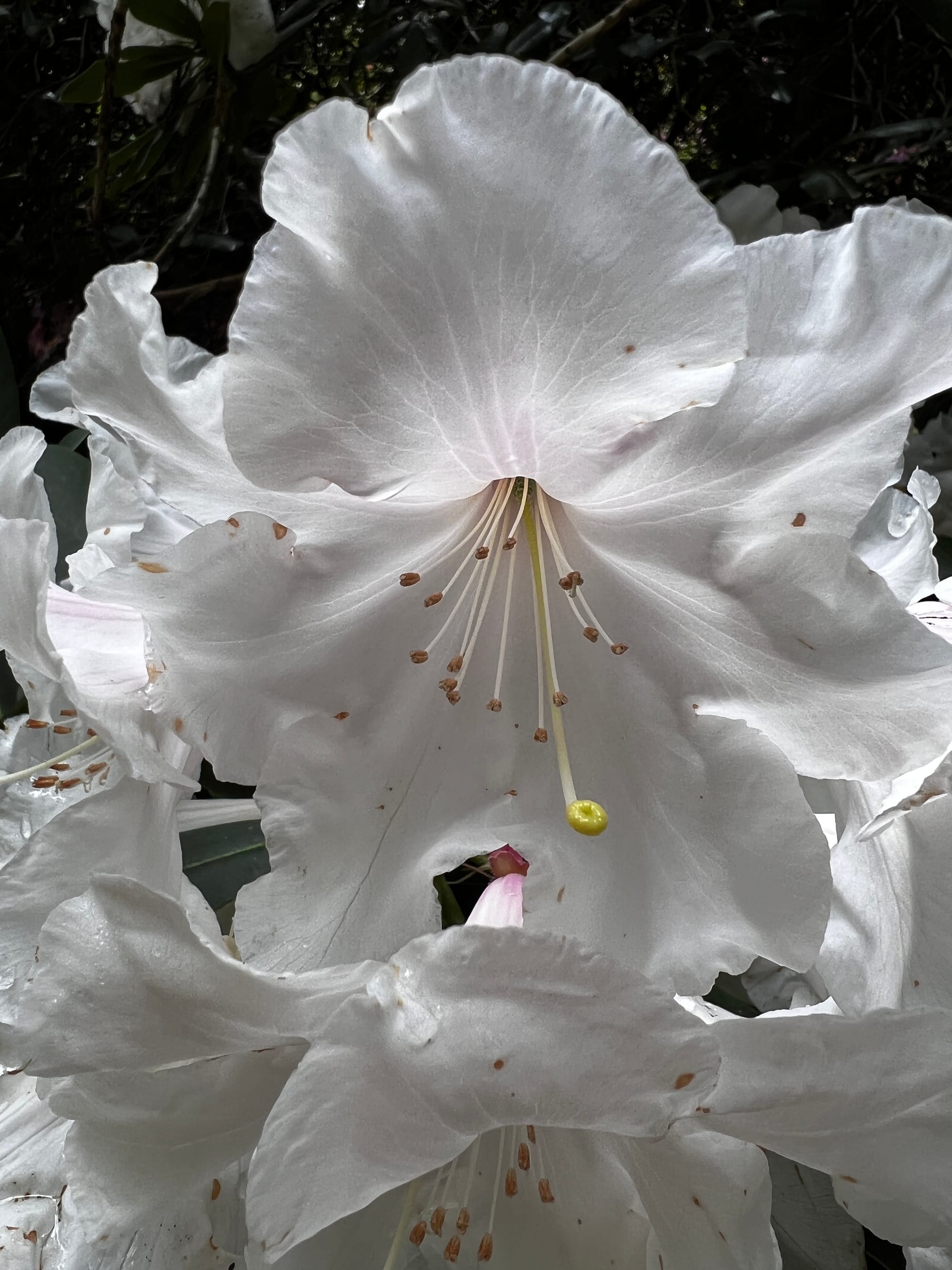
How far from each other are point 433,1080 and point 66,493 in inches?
29.2

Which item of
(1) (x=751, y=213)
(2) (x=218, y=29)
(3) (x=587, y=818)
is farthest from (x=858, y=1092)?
(2) (x=218, y=29)

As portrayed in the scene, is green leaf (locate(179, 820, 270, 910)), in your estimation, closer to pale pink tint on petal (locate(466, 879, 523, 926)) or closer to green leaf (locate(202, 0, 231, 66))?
pale pink tint on petal (locate(466, 879, 523, 926))

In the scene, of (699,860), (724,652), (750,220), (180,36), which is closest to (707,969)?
(699,860)

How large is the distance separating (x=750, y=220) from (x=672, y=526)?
75 centimetres

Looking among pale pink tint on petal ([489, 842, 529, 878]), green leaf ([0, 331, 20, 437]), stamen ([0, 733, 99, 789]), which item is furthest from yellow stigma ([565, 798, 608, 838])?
green leaf ([0, 331, 20, 437])

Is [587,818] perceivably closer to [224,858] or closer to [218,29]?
[224,858]

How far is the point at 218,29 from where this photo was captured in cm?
132

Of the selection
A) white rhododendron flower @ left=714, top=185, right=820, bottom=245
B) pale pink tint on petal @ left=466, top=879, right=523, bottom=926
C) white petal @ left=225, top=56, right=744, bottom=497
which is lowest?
pale pink tint on petal @ left=466, top=879, right=523, bottom=926

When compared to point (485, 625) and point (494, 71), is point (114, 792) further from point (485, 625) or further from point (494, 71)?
point (494, 71)

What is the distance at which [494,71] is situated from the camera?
487mm

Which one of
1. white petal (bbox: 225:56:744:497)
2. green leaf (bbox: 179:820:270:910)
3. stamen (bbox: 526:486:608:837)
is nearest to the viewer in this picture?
white petal (bbox: 225:56:744:497)

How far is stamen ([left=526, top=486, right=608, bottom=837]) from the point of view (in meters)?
0.60

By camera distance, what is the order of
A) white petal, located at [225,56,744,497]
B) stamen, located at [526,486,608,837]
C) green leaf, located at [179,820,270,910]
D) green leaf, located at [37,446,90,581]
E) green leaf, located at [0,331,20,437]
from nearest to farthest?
white petal, located at [225,56,744,497] < stamen, located at [526,486,608,837] < green leaf, located at [179,820,270,910] < green leaf, located at [37,446,90,581] < green leaf, located at [0,331,20,437]

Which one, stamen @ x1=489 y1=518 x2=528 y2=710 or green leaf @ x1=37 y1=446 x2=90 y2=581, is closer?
stamen @ x1=489 y1=518 x2=528 y2=710
